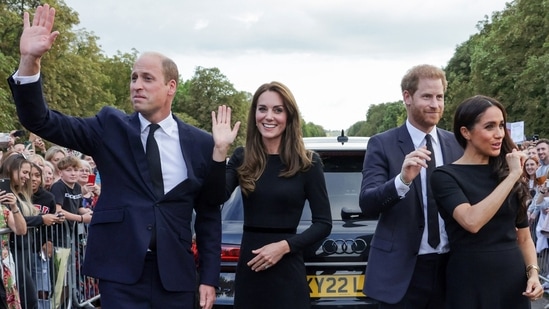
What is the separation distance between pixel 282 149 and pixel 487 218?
142 cm

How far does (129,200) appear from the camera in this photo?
13.4ft

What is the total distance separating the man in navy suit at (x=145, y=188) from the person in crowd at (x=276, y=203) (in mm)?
448

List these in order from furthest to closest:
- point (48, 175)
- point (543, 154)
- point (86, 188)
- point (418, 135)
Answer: point (543, 154) → point (86, 188) → point (48, 175) → point (418, 135)

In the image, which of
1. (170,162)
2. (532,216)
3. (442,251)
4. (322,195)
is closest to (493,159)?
(442,251)

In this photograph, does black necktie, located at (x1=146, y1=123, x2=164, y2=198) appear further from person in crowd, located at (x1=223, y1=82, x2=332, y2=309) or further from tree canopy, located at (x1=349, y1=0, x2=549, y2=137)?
tree canopy, located at (x1=349, y1=0, x2=549, y2=137)

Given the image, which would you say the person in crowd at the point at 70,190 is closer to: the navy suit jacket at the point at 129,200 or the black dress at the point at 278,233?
the black dress at the point at 278,233

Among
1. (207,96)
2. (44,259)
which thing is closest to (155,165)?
A: (44,259)

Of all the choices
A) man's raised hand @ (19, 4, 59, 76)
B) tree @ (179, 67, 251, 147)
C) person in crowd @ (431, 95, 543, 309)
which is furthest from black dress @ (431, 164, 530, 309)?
tree @ (179, 67, 251, 147)

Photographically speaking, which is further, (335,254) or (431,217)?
(335,254)

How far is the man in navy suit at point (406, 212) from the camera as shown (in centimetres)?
440

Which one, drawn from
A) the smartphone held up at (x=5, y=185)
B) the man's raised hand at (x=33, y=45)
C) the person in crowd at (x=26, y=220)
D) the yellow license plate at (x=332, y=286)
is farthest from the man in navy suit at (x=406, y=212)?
the smartphone held up at (x=5, y=185)

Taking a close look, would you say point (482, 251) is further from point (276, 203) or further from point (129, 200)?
point (129, 200)

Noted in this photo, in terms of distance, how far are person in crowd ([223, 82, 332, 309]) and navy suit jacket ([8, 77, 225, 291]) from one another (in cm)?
52

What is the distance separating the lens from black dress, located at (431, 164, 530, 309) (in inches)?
163
